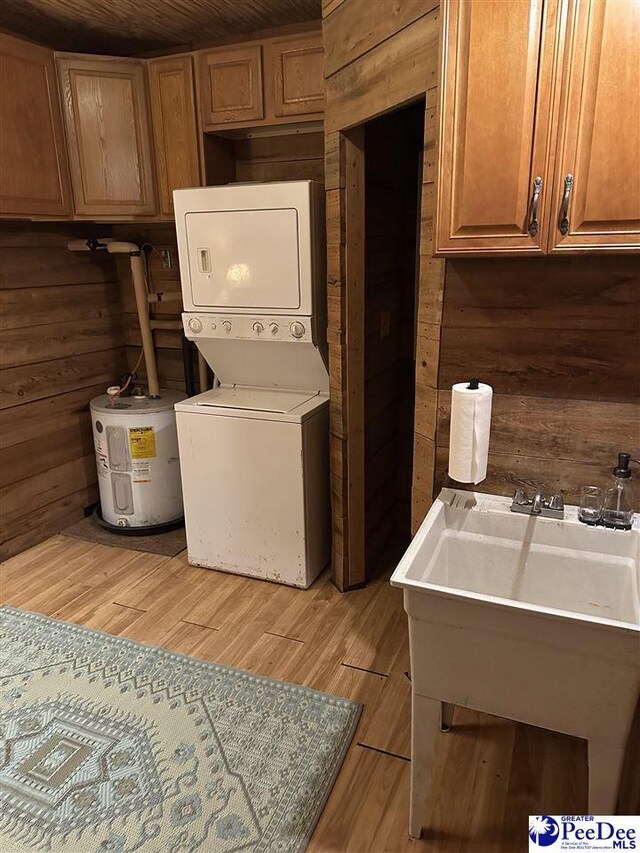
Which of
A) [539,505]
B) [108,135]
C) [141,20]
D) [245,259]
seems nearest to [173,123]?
[108,135]

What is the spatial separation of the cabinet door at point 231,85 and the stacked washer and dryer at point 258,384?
18.4 inches

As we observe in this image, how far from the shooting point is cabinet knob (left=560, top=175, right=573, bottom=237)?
1255 millimetres

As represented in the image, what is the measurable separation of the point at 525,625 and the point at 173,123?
105 inches

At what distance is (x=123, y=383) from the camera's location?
3408 millimetres

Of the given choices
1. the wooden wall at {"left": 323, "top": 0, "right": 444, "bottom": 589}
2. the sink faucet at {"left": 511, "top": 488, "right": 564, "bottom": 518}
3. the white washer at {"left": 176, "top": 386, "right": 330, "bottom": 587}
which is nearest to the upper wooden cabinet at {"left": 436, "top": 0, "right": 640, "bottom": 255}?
the wooden wall at {"left": 323, "top": 0, "right": 444, "bottom": 589}

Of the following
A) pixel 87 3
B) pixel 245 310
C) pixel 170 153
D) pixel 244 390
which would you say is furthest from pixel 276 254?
pixel 87 3

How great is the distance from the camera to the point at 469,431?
157cm

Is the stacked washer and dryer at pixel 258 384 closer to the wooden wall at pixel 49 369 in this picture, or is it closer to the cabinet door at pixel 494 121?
the wooden wall at pixel 49 369

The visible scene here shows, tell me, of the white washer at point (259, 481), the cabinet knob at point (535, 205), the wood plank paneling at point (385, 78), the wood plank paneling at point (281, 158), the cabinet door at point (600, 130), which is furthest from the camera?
the wood plank paneling at point (281, 158)

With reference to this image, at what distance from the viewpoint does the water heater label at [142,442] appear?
9.91ft

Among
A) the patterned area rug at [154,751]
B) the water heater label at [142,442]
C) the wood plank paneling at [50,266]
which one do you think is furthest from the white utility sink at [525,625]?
the wood plank paneling at [50,266]

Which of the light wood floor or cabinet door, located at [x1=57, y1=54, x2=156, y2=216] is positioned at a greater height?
cabinet door, located at [x1=57, y1=54, x2=156, y2=216]

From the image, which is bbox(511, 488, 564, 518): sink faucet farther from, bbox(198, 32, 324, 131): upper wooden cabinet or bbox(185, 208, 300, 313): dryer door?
bbox(198, 32, 324, 131): upper wooden cabinet

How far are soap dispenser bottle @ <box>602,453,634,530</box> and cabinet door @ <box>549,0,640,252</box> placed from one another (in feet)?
1.87
